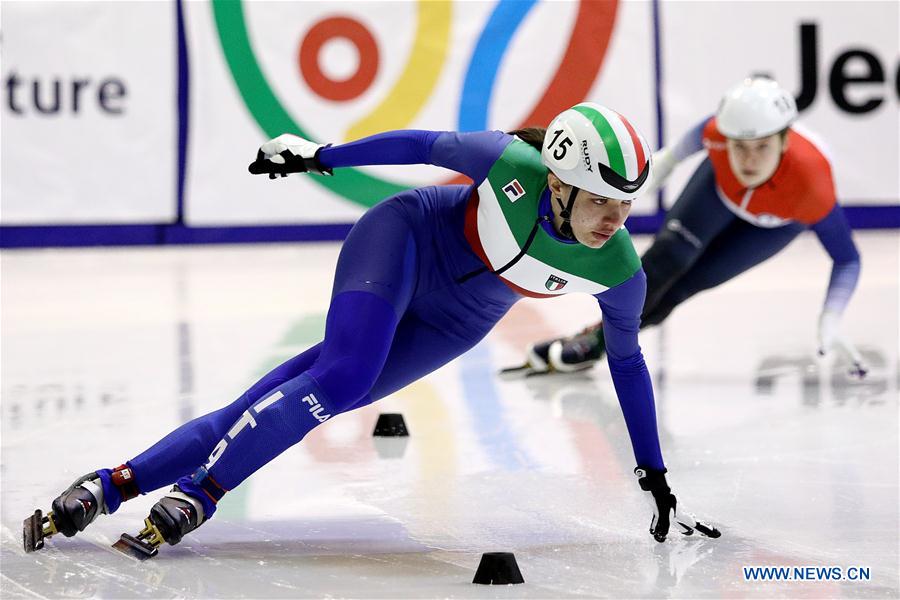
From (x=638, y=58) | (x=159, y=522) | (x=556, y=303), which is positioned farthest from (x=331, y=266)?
(x=159, y=522)

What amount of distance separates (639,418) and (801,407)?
2102 millimetres

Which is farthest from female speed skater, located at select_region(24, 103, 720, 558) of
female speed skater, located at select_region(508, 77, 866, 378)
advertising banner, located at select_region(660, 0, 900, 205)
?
advertising banner, located at select_region(660, 0, 900, 205)

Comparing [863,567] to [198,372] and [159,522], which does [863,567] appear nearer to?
[159,522]

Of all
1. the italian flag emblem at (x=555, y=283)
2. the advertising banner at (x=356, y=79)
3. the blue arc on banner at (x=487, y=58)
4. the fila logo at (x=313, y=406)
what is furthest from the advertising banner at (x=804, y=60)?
the fila logo at (x=313, y=406)

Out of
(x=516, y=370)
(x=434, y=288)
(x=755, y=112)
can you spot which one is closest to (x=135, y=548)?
(x=434, y=288)

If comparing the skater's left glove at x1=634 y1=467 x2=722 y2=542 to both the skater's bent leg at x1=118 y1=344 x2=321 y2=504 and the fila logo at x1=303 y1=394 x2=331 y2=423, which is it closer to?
the fila logo at x1=303 y1=394 x2=331 y2=423

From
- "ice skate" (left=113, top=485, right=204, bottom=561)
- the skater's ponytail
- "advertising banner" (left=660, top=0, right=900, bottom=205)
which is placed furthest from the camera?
"advertising banner" (left=660, top=0, right=900, bottom=205)

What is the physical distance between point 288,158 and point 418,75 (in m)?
7.16

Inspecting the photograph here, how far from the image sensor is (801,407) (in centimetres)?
560

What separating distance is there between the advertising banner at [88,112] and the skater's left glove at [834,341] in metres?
6.36

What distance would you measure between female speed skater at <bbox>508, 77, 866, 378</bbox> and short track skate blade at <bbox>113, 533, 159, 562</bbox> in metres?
2.89

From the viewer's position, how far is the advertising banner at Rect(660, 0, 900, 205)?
11117 millimetres

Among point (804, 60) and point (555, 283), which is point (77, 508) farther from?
point (804, 60)
